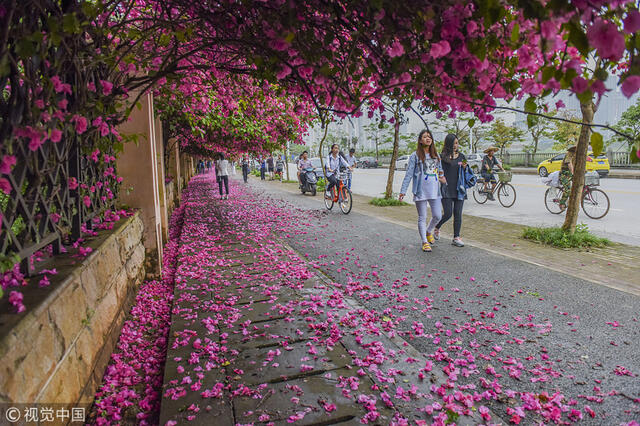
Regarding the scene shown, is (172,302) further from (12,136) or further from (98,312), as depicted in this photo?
(12,136)

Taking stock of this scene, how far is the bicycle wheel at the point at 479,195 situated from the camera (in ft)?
45.5

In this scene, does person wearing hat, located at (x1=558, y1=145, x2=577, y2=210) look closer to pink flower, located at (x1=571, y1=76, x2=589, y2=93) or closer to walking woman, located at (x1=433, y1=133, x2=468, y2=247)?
walking woman, located at (x1=433, y1=133, x2=468, y2=247)

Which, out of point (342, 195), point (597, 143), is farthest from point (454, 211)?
point (597, 143)

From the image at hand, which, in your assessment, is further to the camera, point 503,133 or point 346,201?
point 503,133

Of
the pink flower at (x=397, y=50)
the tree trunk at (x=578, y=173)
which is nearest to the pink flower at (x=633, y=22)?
the pink flower at (x=397, y=50)

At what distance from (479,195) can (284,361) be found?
13.0 metres

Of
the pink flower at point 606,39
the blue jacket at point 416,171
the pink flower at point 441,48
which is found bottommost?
the blue jacket at point 416,171

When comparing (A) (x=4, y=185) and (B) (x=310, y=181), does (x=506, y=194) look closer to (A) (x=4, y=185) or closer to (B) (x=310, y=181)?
(B) (x=310, y=181)

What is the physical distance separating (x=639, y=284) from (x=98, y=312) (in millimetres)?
5841

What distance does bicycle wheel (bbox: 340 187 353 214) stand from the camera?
1154 cm

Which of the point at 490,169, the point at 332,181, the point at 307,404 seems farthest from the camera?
the point at 490,169

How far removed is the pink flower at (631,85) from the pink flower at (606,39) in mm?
75

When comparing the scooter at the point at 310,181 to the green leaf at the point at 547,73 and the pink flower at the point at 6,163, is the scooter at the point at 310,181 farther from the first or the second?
the green leaf at the point at 547,73

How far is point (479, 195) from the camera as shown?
47.8 ft
